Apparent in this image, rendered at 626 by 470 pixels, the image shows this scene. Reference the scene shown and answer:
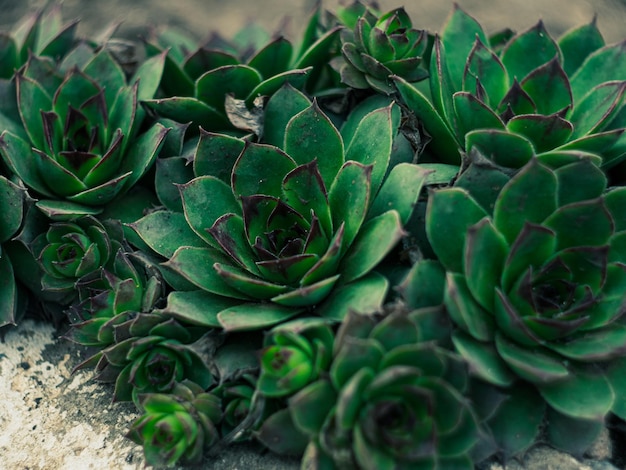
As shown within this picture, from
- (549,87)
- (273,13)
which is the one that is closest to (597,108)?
(549,87)

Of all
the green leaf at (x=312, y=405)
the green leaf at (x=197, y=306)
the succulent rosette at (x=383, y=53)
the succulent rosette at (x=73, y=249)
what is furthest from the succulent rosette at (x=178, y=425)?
the succulent rosette at (x=383, y=53)

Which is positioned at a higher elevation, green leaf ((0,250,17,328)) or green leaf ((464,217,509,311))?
green leaf ((464,217,509,311))

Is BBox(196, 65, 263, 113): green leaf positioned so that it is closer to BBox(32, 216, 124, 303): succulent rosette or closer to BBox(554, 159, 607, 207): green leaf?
BBox(32, 216, 124, 303): succulent rosette

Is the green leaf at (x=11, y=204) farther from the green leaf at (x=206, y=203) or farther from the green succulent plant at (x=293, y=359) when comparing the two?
the green succulent plant at (x=293, y=359)

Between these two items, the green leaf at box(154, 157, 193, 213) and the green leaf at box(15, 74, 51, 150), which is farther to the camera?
the green leaf at box(15, 74, 51, 150)

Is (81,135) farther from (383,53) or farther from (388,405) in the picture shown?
(388,405)

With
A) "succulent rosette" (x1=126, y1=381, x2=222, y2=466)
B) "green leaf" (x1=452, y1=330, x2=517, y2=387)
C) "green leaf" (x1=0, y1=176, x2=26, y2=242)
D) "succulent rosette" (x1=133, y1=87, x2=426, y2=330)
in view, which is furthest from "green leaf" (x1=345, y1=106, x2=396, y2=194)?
"green leaf" (x1=0, y1=176, x2=26, y2=242)
